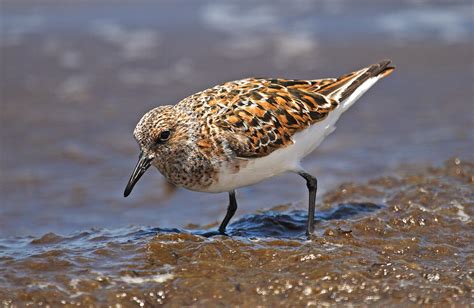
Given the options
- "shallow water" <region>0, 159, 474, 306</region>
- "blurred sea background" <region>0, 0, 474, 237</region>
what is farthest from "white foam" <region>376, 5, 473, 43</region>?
"shallow water" <region>0, 159, 474, 306</region>

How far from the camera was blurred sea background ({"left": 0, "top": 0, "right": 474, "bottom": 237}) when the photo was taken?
36.4 feet

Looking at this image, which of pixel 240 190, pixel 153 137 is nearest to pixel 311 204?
pixel 153 137

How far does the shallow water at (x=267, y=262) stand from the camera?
6.62 metres

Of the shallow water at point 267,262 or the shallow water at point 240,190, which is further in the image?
the shallow water at point 240,190

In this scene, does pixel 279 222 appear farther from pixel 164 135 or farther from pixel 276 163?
pixel 164 135

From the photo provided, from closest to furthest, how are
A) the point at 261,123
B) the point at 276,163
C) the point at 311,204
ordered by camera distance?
1. the point at 261,123
2. the point at 276,163
3. the point at 311,204

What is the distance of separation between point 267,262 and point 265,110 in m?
1.60

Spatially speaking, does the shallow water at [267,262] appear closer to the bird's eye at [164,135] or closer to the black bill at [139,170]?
the black bill at [139,170]

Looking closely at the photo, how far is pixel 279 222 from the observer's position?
28.5ft

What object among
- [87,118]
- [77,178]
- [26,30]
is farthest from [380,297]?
[26,30]

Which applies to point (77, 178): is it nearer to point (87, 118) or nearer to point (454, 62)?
point (87, 118)

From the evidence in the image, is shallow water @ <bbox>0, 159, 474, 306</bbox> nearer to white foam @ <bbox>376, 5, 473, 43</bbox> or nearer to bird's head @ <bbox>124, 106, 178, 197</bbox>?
bird's head @ <bbox>124, 106, 178, 197</bbox>

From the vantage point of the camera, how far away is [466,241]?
7.79m

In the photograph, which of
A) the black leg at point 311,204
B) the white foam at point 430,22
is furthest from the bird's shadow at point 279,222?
the white foam at point 430,22
